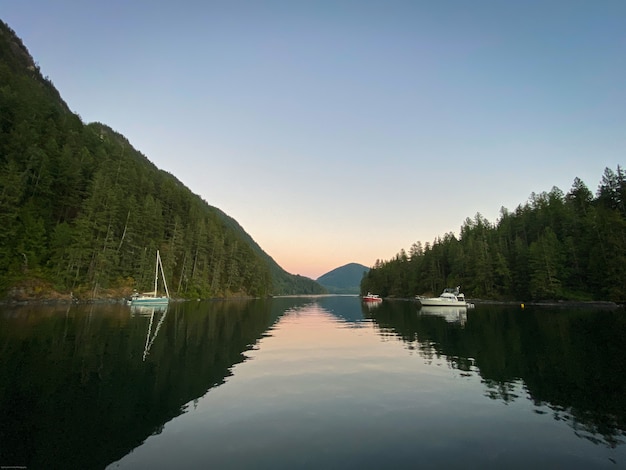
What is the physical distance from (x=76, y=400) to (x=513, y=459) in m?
14.8

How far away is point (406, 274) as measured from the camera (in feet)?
583

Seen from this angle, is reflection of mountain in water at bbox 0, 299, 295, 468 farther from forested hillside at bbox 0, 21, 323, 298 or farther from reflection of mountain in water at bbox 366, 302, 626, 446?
forested hillside at bbox 0, 21, 323, 298

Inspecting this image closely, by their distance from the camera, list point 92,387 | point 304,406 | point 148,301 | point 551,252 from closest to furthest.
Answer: point 304,406
point 92,387
point 148,301
point 551,252

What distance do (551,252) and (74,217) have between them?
12625cm

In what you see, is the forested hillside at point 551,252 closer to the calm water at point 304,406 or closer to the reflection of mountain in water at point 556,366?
the reflection of mountain in water at point 556,366

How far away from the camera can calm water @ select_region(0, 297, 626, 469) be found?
28.8 feet

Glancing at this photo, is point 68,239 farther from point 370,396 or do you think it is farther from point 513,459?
point 513,459

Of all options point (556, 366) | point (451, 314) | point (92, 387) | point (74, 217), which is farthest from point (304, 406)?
point (74, 217)

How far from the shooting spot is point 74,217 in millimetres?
79188

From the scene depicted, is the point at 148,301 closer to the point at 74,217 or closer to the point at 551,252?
the point at 74,217

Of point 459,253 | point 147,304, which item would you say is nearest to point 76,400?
point 147,304

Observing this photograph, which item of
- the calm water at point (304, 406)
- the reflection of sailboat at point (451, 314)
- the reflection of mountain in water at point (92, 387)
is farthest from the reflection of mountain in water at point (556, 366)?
the reflection of sailboat at point (451, 314)

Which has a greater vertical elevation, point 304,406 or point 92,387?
point 92,387

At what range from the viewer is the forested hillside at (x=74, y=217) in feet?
198
